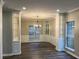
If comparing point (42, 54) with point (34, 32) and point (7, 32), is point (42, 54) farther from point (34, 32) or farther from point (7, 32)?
point (34, 32)

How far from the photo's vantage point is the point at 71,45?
8.48 metres

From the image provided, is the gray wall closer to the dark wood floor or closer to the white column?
the dark wood floor

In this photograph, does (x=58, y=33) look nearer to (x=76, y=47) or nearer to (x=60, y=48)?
(x=60, y=48)

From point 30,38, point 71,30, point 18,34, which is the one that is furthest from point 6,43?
point 30,38

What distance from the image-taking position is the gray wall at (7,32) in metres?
7.82

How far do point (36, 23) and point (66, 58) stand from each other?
29.7 feet

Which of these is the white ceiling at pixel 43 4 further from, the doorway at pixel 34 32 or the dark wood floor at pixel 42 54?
the doorway at pixel 34 32

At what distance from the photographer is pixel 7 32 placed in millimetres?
7883

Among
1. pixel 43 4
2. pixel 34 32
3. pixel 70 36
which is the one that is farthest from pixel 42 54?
pixel 34 32

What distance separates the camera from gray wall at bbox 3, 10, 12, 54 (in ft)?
25.7

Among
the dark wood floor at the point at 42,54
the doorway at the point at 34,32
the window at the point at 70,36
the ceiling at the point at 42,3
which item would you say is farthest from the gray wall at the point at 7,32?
the doorway at the point at 34,32

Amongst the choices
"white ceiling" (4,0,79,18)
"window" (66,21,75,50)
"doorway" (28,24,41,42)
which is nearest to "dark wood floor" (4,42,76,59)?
"window" (66,21,75,50)

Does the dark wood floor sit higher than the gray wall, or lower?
lower

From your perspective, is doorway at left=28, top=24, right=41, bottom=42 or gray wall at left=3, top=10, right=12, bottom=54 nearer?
gray wall at left=3, top=10, right=12, bottom=54
